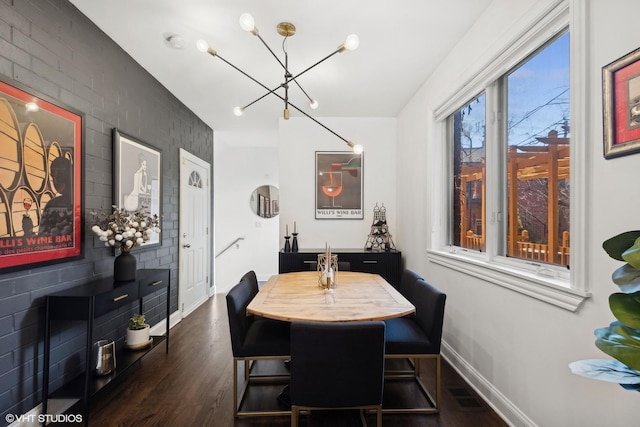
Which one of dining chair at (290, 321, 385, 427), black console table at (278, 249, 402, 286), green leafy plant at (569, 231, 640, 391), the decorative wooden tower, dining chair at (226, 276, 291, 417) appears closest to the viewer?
green leafy plant at (569, 231, 640, 391)

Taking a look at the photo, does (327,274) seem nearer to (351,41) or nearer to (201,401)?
(201,401)

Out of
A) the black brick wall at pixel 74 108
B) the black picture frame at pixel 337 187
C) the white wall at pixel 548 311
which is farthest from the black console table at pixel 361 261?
the black brick wall at pixel 74 108

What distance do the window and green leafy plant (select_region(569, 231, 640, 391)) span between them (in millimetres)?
886

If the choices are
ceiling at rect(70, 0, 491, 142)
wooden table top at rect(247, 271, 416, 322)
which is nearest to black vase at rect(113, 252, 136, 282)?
wooden table top at rect(247, 271, 416, 322)

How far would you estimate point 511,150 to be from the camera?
83.7 inches

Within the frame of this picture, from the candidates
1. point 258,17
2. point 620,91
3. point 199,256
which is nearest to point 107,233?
point 258,17

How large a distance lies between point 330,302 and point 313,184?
8.37ft

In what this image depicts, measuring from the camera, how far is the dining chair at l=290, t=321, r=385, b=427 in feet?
4.89

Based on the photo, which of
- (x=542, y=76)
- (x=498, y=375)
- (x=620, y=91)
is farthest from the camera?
(x=498, y=375)

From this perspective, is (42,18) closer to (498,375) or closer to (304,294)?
(304,294)

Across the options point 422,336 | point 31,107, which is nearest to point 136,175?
point 31,107

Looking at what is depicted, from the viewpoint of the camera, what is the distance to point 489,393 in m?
2.11

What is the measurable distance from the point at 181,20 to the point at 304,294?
2.12 m

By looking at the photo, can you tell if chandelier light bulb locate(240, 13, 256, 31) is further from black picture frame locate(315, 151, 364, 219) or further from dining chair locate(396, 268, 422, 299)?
black picture frame locate(315, 151, 364, 219)
